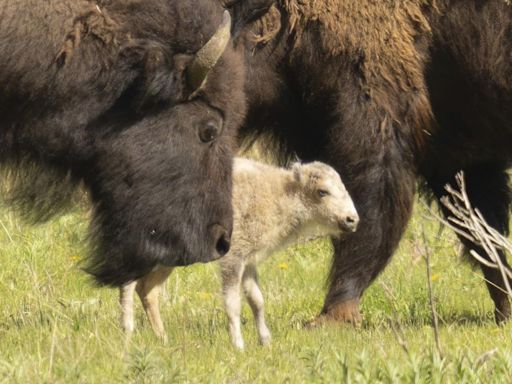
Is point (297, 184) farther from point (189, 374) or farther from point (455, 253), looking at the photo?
point (455, 253)

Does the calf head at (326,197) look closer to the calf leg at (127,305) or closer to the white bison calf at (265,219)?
the white bison calf at (265,219)

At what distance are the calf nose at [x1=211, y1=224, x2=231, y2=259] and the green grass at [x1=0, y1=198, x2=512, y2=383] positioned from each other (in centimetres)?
45

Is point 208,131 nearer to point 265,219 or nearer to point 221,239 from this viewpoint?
point 221,239

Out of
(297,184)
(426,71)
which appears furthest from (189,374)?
(426,71)

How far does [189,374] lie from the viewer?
5.19 m

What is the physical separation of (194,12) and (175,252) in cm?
113

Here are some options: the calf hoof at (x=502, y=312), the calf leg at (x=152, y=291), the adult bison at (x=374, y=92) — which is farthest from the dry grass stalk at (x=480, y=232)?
the calf hoof at (x=502, y=312)

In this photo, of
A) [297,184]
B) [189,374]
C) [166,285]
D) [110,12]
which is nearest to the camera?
[189,374]

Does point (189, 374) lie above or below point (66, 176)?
above

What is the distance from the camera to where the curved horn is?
6.16m

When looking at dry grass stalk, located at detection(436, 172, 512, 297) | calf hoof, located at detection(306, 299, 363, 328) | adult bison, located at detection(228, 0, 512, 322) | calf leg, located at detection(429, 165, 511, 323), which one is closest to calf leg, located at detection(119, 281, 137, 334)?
calf hoof, located at detection(306, 299, 363, 328)

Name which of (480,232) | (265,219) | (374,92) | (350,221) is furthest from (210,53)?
(480,232)

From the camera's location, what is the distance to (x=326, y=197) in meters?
7.12

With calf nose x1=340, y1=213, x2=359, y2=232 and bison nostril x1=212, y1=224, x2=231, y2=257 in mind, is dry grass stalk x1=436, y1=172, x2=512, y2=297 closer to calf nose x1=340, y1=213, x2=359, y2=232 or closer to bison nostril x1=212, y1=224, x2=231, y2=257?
bison nostril x1=212, y1=224, x2=231, y2=257
